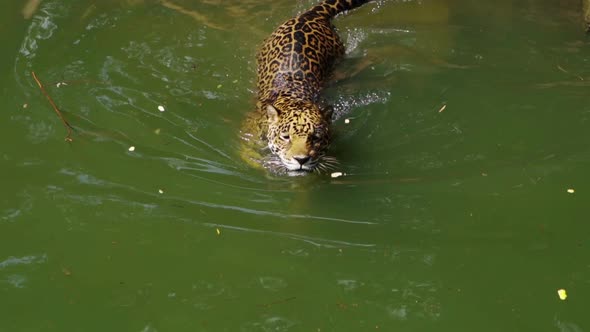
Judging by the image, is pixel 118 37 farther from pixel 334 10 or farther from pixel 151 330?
pixel 151 330

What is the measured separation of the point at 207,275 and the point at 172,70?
3349mm

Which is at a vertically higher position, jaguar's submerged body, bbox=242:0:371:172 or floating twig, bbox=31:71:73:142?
jaguar's submerged body, bbox=242:0:371:172

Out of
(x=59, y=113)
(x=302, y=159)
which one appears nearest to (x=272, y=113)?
(x=302, y=159)

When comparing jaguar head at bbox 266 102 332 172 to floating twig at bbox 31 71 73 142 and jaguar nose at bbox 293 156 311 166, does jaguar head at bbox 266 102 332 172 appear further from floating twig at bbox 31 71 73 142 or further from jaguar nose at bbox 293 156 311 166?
floating twig at bbox 31 71 73 142

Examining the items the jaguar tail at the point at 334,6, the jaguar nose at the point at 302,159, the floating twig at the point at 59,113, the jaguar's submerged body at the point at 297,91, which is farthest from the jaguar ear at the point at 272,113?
the jaguar tail at the point at 334,6

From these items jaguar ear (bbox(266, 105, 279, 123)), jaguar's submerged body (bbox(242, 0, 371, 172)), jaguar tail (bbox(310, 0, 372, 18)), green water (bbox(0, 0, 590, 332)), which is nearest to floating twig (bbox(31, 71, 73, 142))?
green water (bbox(0, 0, 590, 332))

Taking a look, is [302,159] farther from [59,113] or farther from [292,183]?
[59,113]

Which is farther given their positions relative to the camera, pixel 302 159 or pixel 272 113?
pixel 272 113

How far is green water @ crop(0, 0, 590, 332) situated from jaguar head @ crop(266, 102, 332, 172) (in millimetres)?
290

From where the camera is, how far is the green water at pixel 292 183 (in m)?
4.98

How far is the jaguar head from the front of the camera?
587cm

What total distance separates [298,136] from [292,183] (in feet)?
1.65

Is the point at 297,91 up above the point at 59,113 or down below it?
above

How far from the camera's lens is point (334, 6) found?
8633mm
